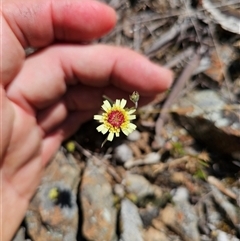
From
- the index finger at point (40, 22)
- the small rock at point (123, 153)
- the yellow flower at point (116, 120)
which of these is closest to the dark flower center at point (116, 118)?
the yellow flower at point (116, 120)

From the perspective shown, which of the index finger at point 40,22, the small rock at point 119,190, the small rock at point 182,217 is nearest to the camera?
the index finger at point 40,22

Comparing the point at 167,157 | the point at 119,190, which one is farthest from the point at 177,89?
the point at 119,190

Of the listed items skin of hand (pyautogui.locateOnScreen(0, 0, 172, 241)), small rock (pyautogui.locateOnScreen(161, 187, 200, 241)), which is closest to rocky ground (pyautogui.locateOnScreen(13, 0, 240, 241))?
small rock (pyautogui.locateOnScreen(161, 187, 200, 241))

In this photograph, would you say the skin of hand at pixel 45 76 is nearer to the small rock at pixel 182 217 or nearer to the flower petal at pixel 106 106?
the flower petal at pixel 106 106

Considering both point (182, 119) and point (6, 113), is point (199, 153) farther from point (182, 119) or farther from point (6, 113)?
point (6, 113)

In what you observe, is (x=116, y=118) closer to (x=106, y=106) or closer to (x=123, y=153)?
(x=106, y=106)

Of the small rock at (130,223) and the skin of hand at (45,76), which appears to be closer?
the skin of hand at (45,76)

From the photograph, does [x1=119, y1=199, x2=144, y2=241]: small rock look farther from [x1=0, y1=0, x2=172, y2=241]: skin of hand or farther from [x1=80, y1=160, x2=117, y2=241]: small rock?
[x1=0, y1=0, x2=172, y2=241]: skin of hand
